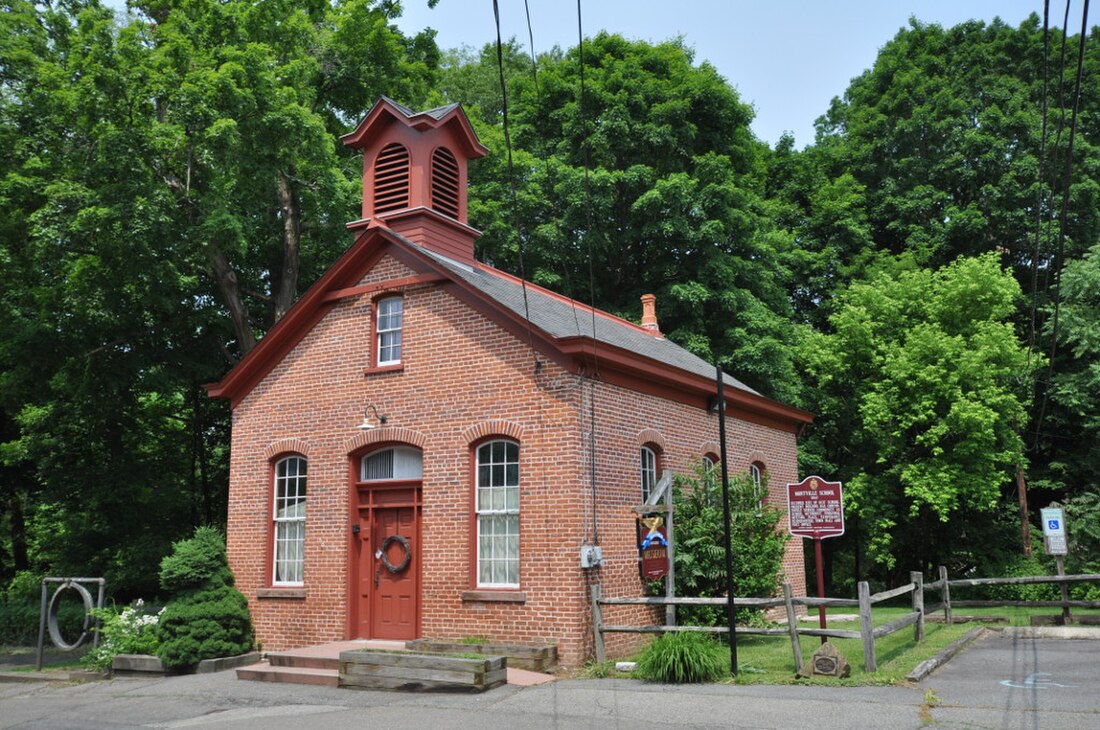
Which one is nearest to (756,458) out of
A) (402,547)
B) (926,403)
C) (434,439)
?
(926,403)

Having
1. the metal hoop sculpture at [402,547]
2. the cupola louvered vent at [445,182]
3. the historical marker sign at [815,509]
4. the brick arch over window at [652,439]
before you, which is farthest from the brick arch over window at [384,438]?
the historical marker sign at [815,509]

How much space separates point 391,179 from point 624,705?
37.4 feet

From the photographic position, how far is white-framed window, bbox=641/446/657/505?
52.1 feet

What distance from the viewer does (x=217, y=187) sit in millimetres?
20734

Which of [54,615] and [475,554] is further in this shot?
[54,615]

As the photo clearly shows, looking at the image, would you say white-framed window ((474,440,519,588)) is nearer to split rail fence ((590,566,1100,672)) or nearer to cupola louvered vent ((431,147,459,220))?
split rail fence ((590,566,1100,672))

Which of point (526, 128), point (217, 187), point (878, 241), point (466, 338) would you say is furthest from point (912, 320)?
point (217, 187)

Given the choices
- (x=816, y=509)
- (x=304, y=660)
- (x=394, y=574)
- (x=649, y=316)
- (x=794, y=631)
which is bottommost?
(x=304, y=660)

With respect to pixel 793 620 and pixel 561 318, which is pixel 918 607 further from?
pixel 561 318

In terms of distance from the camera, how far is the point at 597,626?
13.2 m

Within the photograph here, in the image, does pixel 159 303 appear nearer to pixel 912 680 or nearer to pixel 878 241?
pixel 912 680

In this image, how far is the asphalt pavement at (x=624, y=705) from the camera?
934 centimetres

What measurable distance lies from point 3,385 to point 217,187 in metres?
7.63

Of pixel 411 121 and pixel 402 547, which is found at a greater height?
pixel 411 121
